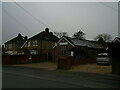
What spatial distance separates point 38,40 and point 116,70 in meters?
34.3

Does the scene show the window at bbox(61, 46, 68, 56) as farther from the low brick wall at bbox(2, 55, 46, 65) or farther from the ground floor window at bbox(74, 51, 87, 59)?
the low brick wall at bbox(2, 55, 46, 65)

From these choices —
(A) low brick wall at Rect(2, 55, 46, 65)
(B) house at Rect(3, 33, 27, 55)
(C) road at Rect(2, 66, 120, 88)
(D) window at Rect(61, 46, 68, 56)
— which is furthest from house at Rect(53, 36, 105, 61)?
(B) house at Rect(3, 33, 27, 55)

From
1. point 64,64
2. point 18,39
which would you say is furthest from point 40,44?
point 64,64

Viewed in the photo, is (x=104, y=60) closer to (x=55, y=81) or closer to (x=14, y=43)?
(x=55, y=81)

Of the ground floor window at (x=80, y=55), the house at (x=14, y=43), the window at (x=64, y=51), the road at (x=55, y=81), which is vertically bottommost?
the road at (x=55, y=81)

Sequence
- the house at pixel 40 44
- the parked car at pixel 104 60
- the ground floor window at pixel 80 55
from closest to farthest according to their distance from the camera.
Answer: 1. the parked car at pixel 104 60
2. the ground floor window at pixel 80 55
3. the house at pixel 40 44

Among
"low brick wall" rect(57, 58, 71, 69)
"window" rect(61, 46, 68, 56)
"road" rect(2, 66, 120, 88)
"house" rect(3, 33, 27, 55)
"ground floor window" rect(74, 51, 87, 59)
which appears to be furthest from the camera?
"house" rect(3, 33, 27, 55)

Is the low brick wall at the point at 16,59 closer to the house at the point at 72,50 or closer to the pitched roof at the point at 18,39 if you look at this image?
the house at the point at 72,50

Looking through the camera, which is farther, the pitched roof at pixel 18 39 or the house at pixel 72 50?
the pitched roof at pixel 18 39

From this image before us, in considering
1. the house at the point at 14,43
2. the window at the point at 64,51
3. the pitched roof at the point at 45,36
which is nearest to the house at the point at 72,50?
the window at the point at 64,51

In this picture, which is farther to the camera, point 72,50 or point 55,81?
point 72,50

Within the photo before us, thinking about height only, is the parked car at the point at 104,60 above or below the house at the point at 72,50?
below

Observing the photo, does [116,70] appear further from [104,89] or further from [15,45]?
[15,45]

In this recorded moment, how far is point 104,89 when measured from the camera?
1053cm
